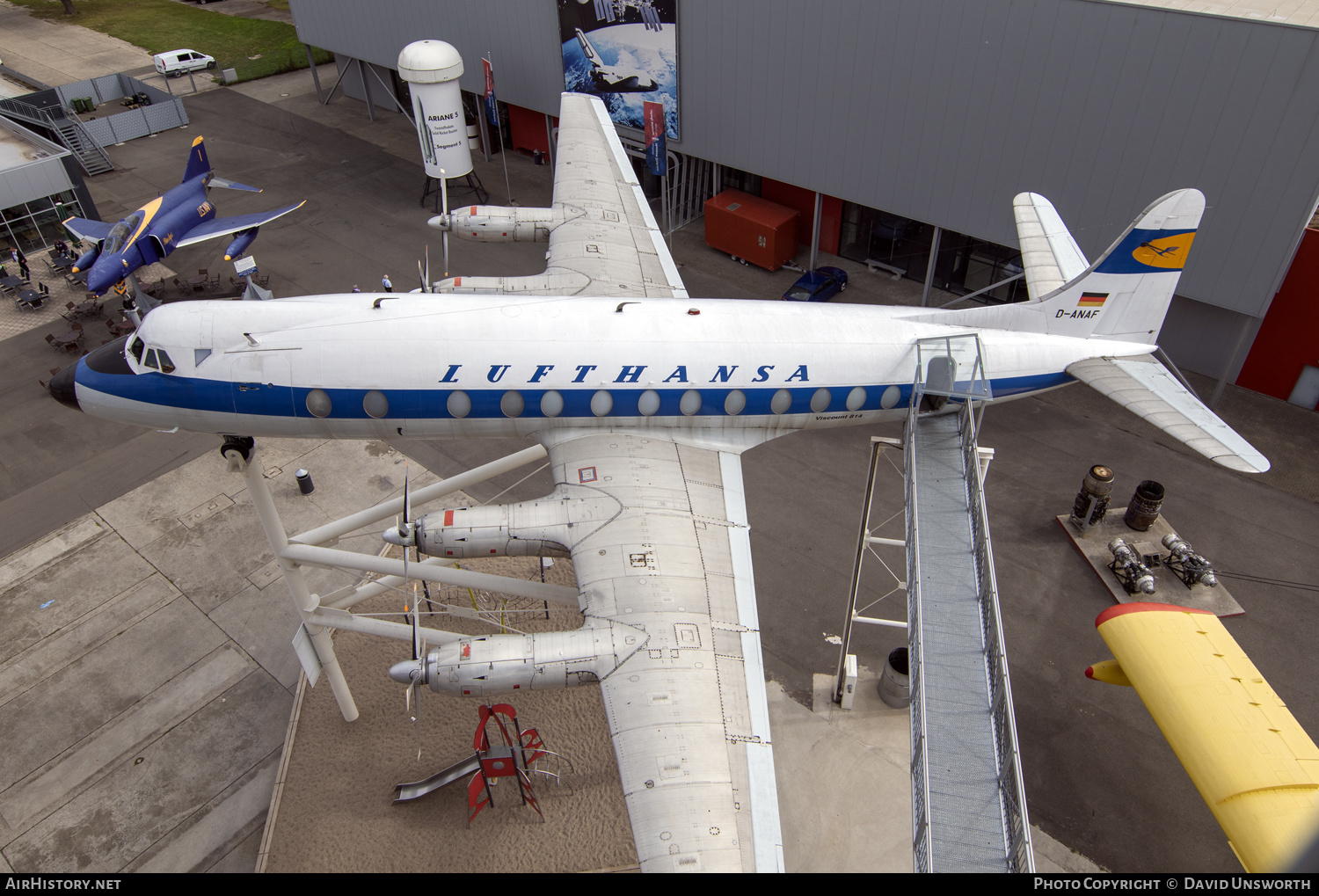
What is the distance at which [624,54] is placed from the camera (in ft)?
129

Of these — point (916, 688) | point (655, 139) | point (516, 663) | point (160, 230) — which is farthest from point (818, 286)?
point (160, 230)

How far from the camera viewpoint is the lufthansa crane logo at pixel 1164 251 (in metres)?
19.6

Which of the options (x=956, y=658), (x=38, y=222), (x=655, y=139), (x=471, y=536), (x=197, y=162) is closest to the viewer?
(x=956, y=658)

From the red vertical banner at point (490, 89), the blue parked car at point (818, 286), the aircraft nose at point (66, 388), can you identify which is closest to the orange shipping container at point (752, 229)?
the blue parked car at point (818, 286)

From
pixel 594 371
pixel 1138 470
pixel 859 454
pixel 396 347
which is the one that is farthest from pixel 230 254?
pixel 1138 470

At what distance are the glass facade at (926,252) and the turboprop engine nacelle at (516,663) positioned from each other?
26.8 meters

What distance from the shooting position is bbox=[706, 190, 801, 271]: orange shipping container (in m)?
38.8

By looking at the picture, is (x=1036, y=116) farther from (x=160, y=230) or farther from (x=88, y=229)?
(x=88, y=229)

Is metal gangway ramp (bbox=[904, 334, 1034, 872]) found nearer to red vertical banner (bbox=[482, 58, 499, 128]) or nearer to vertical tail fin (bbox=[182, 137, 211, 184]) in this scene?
red vertical banner (bbox=[482, 58, 499, 128])

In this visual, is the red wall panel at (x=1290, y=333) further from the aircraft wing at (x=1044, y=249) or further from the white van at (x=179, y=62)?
the white van at (x=179, y=62)

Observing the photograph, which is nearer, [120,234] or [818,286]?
[120,234]

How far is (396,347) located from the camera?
1797cm

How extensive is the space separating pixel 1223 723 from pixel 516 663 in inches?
456
